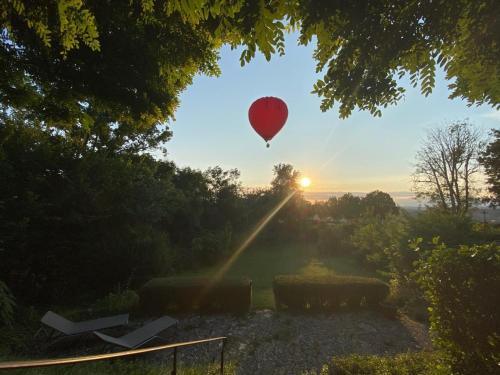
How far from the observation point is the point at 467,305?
2.99 meters

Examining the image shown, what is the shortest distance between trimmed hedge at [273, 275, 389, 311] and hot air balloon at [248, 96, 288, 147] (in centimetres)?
586

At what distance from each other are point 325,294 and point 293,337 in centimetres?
251

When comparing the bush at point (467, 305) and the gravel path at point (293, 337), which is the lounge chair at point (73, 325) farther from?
the bush at point (467, 305)

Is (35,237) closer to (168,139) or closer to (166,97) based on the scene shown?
(166,97)

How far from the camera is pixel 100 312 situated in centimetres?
863

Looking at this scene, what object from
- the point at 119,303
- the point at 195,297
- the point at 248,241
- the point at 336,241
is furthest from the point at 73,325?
the point at 336,241

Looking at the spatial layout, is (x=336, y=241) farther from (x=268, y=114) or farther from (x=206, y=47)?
(x=206, y=47)

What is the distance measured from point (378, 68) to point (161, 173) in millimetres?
17557

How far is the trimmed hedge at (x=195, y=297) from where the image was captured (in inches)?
347

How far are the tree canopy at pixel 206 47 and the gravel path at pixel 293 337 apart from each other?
5.12 m

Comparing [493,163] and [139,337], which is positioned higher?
[493,163]

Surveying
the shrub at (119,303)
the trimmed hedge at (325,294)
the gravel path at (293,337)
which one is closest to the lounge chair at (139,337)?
the gravel path at (293,337)

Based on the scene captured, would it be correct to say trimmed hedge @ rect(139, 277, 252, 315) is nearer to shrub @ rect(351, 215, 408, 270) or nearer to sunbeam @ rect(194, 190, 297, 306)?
sunbeam @ rect(194, 190, 297, 306)

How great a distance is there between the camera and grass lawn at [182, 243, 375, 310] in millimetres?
11684
